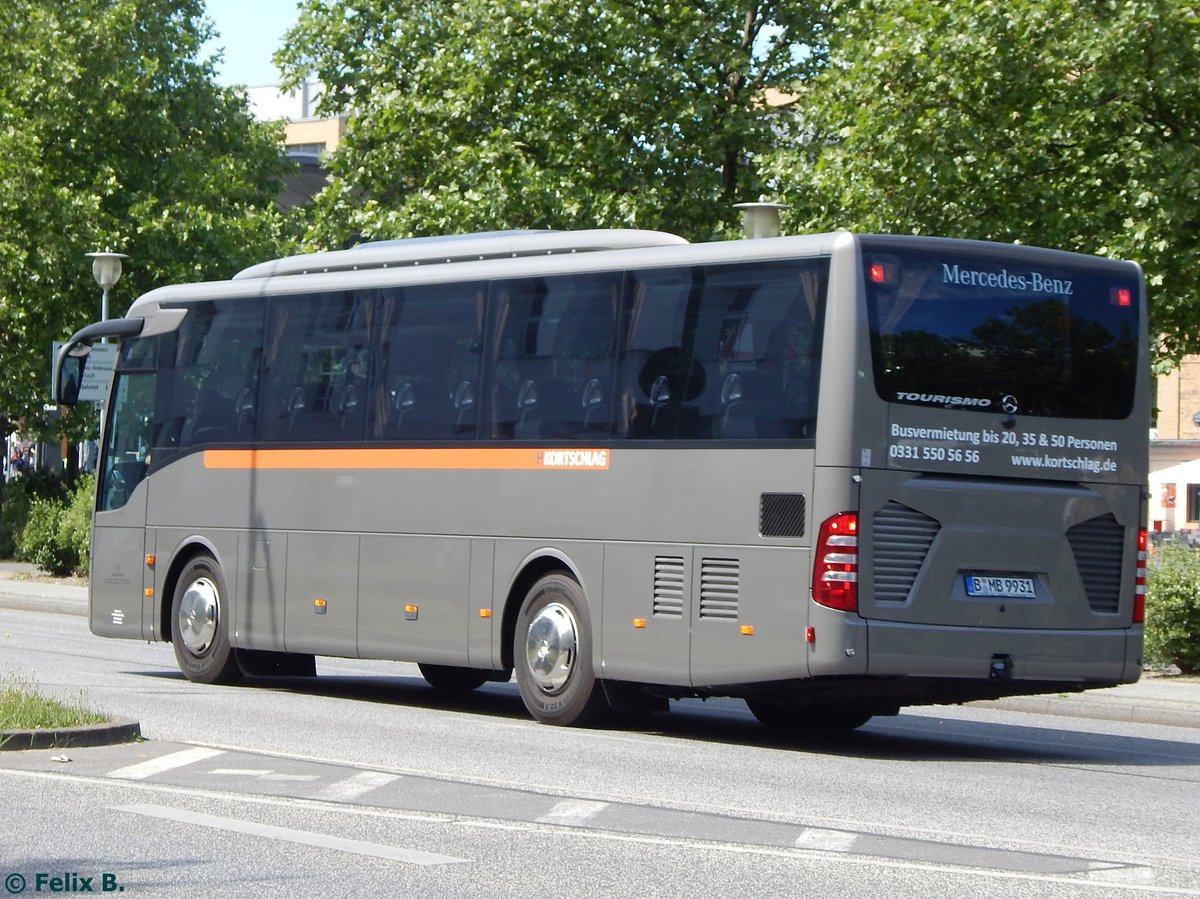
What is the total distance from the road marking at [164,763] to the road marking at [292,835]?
45.3 inches

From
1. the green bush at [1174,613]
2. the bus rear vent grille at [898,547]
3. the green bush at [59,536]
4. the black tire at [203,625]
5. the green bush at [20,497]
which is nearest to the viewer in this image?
the bus rear vent grille at [898,547]

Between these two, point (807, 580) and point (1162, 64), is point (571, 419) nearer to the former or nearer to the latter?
point (807, 580)

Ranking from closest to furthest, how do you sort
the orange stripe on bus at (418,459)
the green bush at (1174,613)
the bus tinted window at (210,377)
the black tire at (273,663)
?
the orange stripe on bus at (418,459) < the bus tinted window at (210,377) < the black tire at (273,663) < the green bush at (1174,613)

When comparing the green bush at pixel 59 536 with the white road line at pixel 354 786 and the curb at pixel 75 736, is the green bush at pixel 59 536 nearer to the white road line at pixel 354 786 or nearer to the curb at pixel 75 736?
the curb at pixel 75 736

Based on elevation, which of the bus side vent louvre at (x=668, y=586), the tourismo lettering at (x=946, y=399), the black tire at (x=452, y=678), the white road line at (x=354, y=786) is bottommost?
the black tire at (x=452, y=678)

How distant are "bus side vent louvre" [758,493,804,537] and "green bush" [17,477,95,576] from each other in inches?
908

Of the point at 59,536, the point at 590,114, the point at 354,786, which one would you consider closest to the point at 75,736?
the point at 354,786

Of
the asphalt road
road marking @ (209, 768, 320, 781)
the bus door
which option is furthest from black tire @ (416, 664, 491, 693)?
road marking @ (209, 768, 320, 781)

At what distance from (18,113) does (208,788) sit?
32.0m

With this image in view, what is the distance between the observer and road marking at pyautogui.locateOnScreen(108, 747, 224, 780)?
1067 cm

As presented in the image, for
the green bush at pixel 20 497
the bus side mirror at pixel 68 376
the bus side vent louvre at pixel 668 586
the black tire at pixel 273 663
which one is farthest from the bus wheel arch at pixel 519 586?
the green bush at pixel 20 497

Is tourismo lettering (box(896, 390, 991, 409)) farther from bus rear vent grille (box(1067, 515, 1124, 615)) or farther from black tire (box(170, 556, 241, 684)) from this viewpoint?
black tire (box(170, 556, 241, 684))

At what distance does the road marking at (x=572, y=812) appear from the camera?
942 centimetres

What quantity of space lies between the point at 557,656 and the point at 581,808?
4.74m
